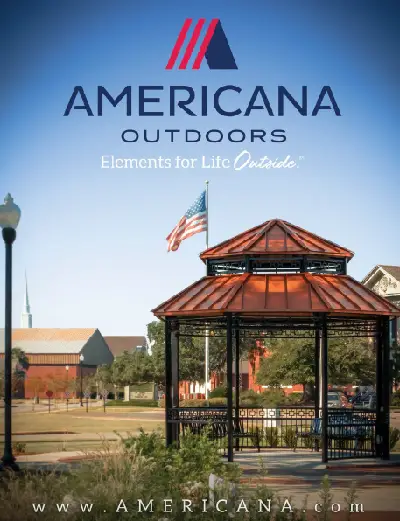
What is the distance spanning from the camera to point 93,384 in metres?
84.2

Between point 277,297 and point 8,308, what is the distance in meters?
6.68

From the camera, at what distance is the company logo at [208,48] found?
54.7ft

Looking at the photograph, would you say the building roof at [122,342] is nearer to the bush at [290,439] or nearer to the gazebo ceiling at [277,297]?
the bush at [290,439]

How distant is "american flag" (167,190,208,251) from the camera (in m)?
31.5

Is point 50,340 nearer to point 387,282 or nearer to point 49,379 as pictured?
point 49,379

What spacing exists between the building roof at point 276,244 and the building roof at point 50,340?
85136 mm

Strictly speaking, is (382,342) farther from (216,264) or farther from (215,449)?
(215,449)

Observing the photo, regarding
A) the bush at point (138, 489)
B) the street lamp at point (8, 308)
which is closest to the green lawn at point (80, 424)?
the street lamp at point (8, 308)

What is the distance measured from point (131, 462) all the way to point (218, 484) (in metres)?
1.87

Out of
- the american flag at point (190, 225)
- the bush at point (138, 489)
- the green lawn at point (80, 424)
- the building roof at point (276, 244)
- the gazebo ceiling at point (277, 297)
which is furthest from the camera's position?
the green lawn at point (80, 424)

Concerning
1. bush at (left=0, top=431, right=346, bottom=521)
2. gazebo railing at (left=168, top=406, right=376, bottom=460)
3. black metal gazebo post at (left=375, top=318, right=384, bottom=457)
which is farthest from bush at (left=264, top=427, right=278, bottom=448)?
bush at (left=0, top=431, right=346, bottom=521)

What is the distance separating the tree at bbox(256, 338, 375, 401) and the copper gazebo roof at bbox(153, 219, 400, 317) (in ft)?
109

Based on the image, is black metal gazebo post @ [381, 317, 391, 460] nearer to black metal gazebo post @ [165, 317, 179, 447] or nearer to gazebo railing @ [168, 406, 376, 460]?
gazebo railing @ [168, 406, 376, 460]

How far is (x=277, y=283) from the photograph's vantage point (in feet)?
69.8
